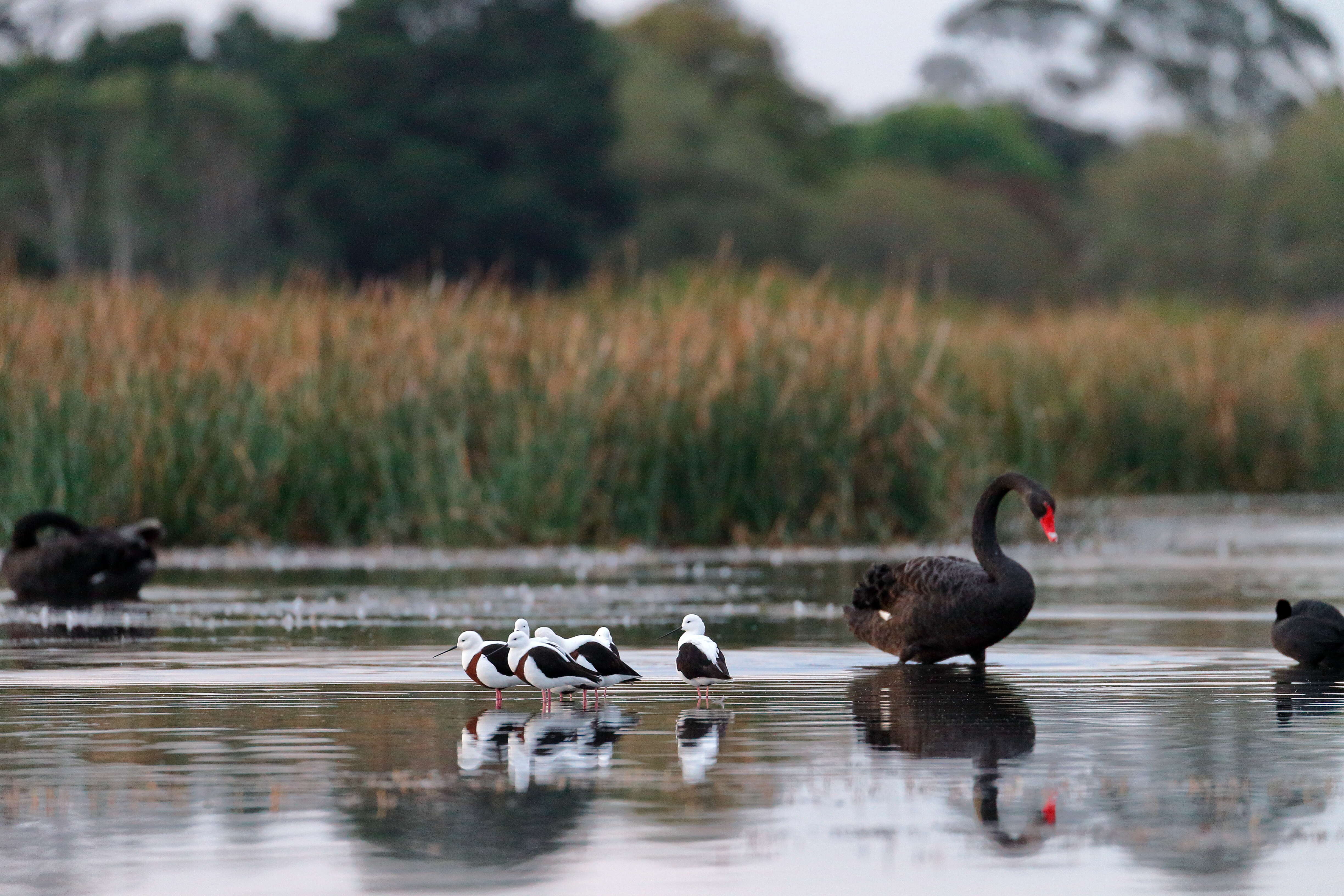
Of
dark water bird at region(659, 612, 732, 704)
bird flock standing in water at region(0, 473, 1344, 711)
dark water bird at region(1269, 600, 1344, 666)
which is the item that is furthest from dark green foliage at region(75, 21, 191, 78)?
dark water bird at region(659, 612, 732, 704)

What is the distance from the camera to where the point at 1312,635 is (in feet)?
34.5

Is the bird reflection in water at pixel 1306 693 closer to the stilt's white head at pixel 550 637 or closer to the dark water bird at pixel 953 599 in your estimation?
the dark water bird at pixel 953 599

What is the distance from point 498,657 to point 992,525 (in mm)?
2813

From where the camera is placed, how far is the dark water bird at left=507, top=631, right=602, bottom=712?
29.6ft

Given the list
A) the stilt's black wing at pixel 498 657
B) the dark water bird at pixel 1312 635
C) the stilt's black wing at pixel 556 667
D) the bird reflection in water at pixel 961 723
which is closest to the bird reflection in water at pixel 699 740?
the stilt's black wing at pixel 556 667

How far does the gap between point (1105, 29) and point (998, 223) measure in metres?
31.5

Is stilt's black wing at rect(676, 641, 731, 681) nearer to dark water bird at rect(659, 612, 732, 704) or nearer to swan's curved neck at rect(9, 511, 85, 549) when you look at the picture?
dark water bird at rect(659, 612, 732, 704)

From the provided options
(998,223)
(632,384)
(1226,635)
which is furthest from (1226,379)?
(998,223)

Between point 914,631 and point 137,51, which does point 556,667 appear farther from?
point 137,51

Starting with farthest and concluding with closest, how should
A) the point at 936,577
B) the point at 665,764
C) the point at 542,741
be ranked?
the point at 936,577
the point at 542,741
the point at 665,764

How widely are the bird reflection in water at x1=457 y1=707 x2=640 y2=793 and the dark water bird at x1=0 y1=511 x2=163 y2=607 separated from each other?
6.16m

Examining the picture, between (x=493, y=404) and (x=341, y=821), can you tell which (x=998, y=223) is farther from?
(x=341, y=821)

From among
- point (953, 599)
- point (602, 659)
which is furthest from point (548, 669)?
point (953, 599)

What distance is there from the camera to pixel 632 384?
19.3 meters
